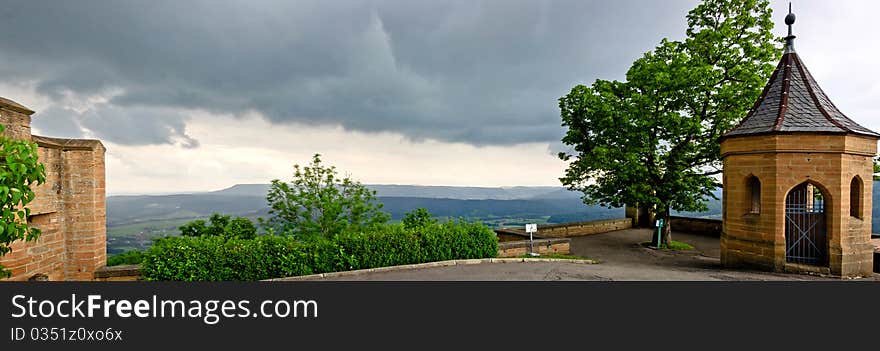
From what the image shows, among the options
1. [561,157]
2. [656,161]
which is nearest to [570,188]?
[561,157]

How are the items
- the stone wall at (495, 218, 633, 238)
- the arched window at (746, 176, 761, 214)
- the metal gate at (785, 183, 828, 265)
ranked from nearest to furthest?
the metal gate at (785, 183, 828, 265) → the arched window at (746, 176, 761, 214) → the stone wall at (495, 218, 633, 238)

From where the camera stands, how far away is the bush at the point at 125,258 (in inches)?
417

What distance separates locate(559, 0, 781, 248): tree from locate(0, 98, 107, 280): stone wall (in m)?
16.9

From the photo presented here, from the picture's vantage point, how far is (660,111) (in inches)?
634

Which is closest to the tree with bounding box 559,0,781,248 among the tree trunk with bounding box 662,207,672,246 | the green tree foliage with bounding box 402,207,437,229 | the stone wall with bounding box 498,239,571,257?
the tree trunk with bounding box 662,207,672,246

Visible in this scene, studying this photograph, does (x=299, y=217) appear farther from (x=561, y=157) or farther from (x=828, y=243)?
(x=828, y=243)

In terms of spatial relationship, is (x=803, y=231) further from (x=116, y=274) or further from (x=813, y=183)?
(x=116, y=274)

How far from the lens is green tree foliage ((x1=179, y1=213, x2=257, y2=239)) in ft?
39.8

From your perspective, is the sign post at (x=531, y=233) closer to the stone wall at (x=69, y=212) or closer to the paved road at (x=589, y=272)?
the paved road at (x=589, y=272)

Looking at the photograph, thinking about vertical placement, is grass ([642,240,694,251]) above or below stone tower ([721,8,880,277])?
below

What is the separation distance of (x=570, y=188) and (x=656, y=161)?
13.1 ft

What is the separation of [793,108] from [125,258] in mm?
19611

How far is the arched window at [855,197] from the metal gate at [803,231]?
0.88 meters

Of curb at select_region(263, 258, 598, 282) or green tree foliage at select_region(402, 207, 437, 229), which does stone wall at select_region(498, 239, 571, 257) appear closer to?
curb at select_region(263, 258, 598, 282)
